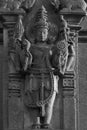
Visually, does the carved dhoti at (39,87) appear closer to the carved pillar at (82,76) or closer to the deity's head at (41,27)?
the carved pillar at (82,76)

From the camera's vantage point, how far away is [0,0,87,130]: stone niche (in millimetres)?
23188

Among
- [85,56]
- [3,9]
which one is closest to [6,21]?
[3,9]

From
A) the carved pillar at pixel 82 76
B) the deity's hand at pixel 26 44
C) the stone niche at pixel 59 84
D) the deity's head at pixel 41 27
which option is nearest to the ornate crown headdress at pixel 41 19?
the deity's head at pixel 41 27

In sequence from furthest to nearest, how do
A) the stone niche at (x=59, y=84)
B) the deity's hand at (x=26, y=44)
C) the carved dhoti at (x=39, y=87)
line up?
1. the deity's hand at (x=26, y=44)
2. the stone niche at (x=59, y=84)
3. the carved dhoti at (x=39, y=87)

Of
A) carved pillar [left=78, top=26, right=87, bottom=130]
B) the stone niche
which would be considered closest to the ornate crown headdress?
the stone niche

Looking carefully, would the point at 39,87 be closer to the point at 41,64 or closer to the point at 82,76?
the point at 41,64

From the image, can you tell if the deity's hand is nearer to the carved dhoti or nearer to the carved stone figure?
the carved stone figure

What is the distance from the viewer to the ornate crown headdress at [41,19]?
23.5 meters

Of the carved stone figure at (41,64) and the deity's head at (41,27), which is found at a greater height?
the deity's head at (41,27)

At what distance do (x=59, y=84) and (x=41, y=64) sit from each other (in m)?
0.68

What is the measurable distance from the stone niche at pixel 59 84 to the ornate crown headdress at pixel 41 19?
172 millimetres

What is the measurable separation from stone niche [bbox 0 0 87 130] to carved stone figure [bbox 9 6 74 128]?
17cm

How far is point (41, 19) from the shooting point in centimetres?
2358

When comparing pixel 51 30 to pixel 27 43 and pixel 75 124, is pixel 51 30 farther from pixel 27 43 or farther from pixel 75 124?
pixel 75 124
